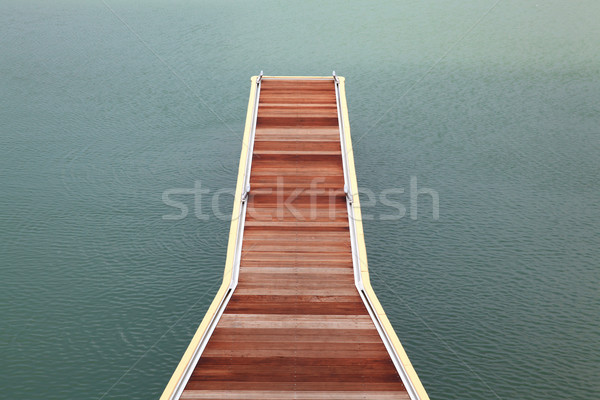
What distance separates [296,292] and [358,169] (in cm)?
1329

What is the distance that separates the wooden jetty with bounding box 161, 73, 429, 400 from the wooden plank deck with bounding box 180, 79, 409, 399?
0.09ft

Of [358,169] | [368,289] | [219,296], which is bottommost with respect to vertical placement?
[219,296]

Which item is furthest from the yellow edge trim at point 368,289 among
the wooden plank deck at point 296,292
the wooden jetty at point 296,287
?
the wooden plank deck at point 296,292

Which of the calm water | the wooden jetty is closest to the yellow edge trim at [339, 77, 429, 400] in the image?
the wooden jetty

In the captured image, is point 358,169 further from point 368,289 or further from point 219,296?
point 219,296

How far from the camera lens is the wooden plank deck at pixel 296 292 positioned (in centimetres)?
1238

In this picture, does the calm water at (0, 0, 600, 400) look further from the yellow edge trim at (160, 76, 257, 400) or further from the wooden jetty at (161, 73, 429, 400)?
the wooden jetty at (161, 73, 429, 400)

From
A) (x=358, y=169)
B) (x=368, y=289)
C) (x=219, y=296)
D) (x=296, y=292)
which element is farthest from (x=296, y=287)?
(x=358, y=169)

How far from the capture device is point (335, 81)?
78.1 feet

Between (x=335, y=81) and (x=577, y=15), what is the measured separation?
111ft

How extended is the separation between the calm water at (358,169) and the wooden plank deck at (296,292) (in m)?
3.56

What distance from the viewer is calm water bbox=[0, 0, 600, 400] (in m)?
17.6

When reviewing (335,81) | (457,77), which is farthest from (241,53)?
(335,81)

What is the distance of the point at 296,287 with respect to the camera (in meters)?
15.6
